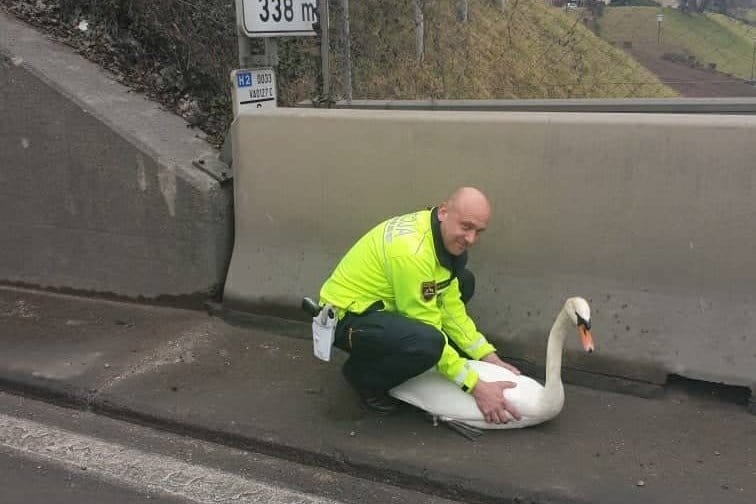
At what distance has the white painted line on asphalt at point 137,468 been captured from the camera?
313 cm

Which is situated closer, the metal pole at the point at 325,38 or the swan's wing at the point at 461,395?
the swan's wing at the point at 461,395

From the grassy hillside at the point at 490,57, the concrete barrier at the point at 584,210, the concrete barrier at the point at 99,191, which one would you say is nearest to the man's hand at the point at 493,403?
the concrete barrier at the point at 584,210

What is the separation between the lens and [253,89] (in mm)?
5227

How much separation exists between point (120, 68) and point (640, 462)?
16.2ft

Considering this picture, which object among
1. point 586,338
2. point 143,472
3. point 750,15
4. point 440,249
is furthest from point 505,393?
point 750,15

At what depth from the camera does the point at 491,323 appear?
403 centimetres

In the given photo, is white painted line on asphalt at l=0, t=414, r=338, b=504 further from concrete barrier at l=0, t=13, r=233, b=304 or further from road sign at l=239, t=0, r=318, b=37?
road sign at l=239, t=0, r=318, b=37

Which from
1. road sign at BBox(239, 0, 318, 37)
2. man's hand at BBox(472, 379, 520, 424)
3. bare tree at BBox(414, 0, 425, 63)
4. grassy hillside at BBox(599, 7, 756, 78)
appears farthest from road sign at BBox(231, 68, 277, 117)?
grassy hillside at BBox(599, 7, 756, 78)

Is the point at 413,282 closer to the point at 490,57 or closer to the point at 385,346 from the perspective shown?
the point at 385,346

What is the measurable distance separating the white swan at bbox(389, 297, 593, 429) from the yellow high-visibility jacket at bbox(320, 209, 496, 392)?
10 cm

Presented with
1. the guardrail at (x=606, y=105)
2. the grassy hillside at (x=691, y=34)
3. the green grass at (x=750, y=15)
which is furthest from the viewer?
the grassy hillside at (x=691, y=34)

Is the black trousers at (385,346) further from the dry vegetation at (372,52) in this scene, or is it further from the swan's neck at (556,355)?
the dry vegetation at (372,52)

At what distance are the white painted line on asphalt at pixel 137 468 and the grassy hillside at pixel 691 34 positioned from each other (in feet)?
22.6

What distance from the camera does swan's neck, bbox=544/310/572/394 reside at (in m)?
3.31
